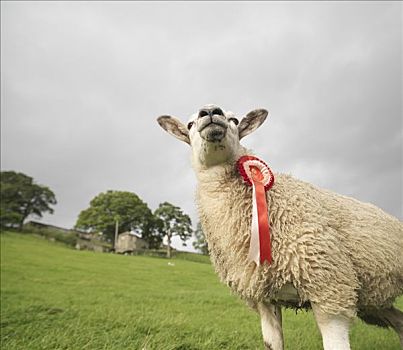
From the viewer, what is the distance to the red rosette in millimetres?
3385

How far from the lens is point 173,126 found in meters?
4.15

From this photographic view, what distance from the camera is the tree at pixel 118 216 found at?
63.2m

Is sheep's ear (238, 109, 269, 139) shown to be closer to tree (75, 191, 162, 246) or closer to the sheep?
the sheep

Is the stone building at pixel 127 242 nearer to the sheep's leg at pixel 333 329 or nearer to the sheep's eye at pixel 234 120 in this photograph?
the sheep's eye at pixel 234 120

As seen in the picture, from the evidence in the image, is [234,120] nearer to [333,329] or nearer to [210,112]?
[210,112]

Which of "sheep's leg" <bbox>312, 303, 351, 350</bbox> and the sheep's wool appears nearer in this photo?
"sheep's leg" <bbox>312, 303, 351, 350</bbox>

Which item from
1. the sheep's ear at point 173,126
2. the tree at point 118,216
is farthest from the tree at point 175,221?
the sheep's ear at point 173,126

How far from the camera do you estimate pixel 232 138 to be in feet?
11.5

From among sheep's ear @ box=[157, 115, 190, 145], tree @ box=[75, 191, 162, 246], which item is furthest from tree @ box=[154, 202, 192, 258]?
sheep's ear @ box=[157, 115, 190, 145]

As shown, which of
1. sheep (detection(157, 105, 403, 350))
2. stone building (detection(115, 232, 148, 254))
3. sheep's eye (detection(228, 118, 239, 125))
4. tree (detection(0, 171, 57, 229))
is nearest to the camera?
sheep (detection(157, 105, 403, 350))

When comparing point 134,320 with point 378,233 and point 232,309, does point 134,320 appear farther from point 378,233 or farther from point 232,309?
point 378,233

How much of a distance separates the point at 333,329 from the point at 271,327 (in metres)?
0.82

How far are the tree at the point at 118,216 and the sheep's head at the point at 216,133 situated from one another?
60.1m

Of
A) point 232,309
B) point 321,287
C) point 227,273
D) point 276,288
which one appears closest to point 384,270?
point 321,287
